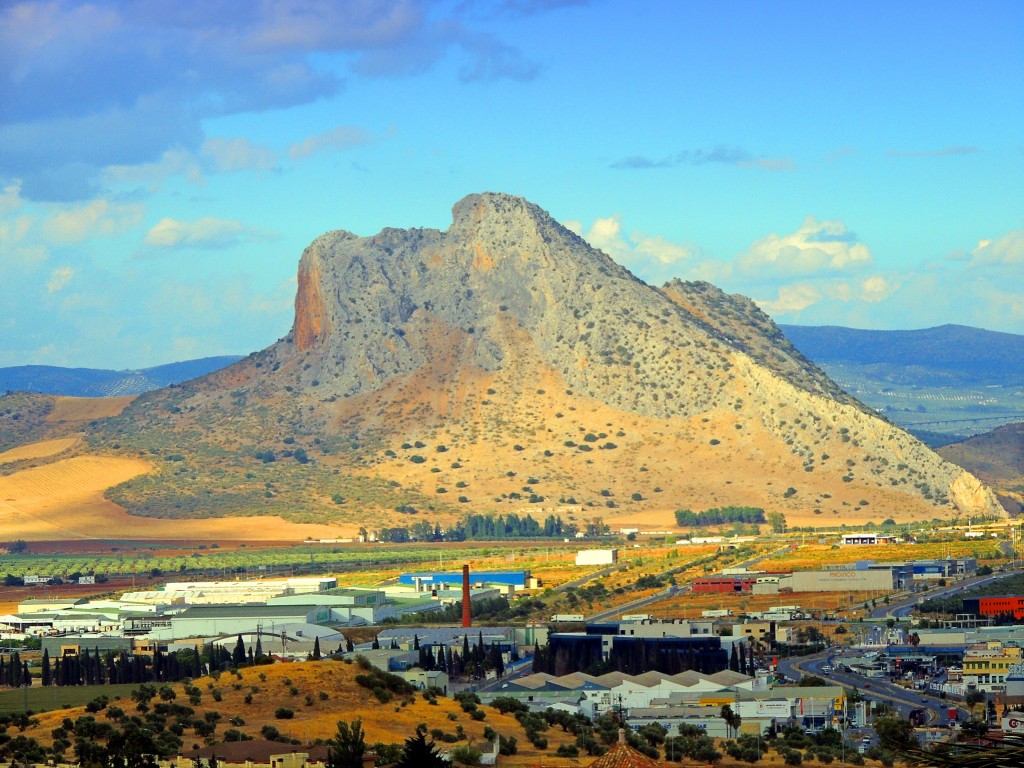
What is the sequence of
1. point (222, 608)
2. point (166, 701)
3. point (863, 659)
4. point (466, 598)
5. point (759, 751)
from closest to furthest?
point (759, 751) < point (166, 701) < point (863, 659) < point (466, 598) < point (222, 608)

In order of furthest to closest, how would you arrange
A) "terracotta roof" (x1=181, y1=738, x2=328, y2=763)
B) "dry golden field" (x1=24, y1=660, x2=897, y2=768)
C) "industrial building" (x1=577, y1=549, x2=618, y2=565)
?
1. "industrial building" (x1=577, y1=549, x2=618, y2=565)
2. "dry golden field" (x1=24, y1=660, x2=897, y2=768)
3. "terracotta roof" (x1=181, y1=738, x2=328, y2=763)

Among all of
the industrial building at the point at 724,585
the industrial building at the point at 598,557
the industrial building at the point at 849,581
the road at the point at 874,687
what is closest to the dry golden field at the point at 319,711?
the road at the point at 874,687

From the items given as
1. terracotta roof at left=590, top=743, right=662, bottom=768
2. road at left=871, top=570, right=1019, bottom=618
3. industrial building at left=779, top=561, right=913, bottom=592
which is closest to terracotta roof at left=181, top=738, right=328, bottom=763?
terracotta roof at left=590, top=743, right=662, bottom=768

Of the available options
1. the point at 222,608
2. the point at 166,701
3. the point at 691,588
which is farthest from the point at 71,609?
the point at 166,701

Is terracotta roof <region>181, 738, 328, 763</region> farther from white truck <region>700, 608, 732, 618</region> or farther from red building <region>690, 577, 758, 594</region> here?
red building <region>690, 577, 758, 594</region>

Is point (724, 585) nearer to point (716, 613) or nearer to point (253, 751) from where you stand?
point (716, 613)

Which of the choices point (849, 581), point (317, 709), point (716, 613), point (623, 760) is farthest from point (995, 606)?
point (623, 760)

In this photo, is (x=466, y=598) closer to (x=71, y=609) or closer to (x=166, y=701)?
(x=71, y=609)
